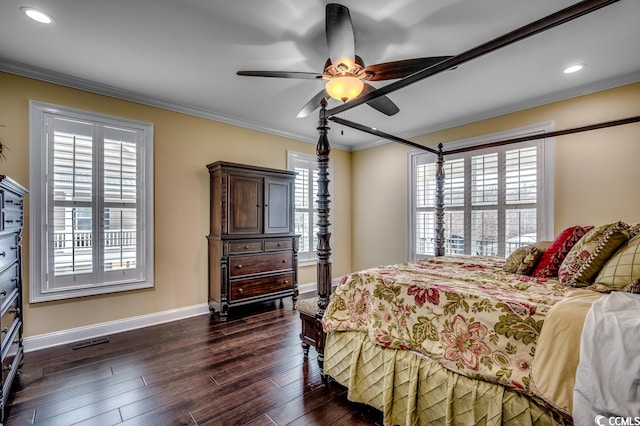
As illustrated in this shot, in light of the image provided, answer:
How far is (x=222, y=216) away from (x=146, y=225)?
84 centimetres

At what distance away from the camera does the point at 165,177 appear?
3.55m

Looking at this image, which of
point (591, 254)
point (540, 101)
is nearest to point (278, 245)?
point (591, 254)

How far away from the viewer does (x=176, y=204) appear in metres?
3.63

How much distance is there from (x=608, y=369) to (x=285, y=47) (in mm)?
2657

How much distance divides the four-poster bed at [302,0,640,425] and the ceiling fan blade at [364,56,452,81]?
0.59 feet

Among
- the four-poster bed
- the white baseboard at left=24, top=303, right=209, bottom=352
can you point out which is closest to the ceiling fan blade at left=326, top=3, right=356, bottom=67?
the four-poster bed

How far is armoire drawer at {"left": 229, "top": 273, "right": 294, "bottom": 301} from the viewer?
12.0 ft

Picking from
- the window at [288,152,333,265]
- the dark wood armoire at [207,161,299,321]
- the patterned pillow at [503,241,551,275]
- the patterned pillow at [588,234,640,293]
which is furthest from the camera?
the window at [288,152,333,265]

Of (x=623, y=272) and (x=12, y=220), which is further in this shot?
(x=12, y=220)

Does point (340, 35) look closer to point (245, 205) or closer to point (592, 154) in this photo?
point (245, 205)

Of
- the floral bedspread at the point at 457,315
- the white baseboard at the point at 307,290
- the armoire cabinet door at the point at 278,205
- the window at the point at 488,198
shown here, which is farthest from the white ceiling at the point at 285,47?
the white baseboard at the point at 307,290

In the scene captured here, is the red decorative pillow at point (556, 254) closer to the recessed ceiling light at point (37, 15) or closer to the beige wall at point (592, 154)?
the beige wall at point (592, 154)

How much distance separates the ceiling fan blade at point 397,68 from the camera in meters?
1.86

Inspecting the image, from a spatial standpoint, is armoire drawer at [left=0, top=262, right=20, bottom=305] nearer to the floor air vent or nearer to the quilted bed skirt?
the floor air vent
